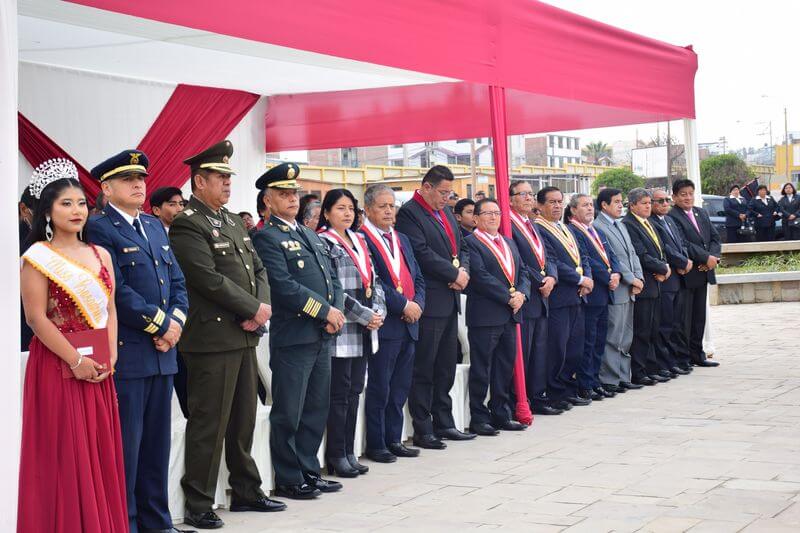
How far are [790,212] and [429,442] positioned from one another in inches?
602

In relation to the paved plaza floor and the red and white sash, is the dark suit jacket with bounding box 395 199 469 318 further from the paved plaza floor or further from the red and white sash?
the paved plaza floor

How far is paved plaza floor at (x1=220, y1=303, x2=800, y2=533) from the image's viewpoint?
4711 mm

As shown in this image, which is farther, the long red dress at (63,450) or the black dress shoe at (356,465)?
the black dress shoe at (356,465)

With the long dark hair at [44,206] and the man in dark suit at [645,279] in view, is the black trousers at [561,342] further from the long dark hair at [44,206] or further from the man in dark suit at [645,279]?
the long dark hair at [44,206]

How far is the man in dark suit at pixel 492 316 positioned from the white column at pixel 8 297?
147 inches

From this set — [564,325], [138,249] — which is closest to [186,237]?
[138,249]

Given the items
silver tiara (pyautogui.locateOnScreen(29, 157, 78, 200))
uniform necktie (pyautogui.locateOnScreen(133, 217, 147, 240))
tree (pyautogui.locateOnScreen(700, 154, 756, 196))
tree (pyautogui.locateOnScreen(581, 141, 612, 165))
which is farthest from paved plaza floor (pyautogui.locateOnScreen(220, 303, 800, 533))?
tree (pyautogui.locateOnScreen(581, 141, 612, 165))

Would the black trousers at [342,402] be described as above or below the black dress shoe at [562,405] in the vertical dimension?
above

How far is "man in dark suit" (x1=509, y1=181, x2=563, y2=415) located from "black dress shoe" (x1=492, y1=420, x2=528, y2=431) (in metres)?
0.57

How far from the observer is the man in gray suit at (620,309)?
8586mm

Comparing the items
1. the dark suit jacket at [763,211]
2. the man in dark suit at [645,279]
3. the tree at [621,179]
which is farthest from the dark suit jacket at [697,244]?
the tree at [621,179]

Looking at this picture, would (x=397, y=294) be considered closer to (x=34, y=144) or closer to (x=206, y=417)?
(x=206, y=417)

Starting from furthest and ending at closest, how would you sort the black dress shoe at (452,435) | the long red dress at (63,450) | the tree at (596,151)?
the tree at (596,151) < the black dress shoe at (452,435) < the long red dress at (63,450)

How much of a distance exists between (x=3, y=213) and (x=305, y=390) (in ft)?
6.79
